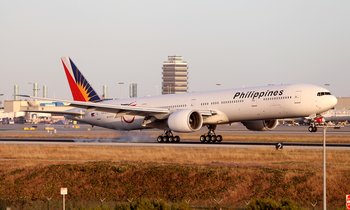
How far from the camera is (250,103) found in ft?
151

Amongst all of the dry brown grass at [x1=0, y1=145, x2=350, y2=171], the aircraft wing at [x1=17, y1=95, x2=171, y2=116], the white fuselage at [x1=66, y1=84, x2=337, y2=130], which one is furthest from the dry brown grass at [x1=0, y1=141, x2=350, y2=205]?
the white fuselage at [x1=66, y1=84, x2=337, y2=130]

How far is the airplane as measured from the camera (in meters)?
44.1

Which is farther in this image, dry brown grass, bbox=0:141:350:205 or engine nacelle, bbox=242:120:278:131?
A: engine nacelle, bbox=242:120:278:131

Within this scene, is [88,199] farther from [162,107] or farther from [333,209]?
[162,107]

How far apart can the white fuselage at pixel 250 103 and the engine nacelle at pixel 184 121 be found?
1270mm

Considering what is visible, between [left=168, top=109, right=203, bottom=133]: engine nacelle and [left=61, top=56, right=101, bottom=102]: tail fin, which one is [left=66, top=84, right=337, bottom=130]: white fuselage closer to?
[left=168, top=109, right=203, bottom=133]: engine nacelle

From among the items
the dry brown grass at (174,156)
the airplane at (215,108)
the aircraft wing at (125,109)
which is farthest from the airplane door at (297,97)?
the aircraft wing at (125,109)

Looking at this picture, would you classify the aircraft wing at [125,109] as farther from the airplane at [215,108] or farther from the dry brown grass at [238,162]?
the dry brown grass at [238,162]

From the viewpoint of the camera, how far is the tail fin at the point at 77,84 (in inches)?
2379

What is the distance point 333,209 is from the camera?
73.3 ft

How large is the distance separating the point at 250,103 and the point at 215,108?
4412 millimetres

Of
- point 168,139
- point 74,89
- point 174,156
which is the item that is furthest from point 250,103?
point 74,89

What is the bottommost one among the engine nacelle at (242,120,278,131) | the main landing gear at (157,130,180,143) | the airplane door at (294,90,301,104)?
the main landing gear at (157,130,180,143)

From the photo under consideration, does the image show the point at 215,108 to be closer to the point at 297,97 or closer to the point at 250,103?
the point at 250,103
